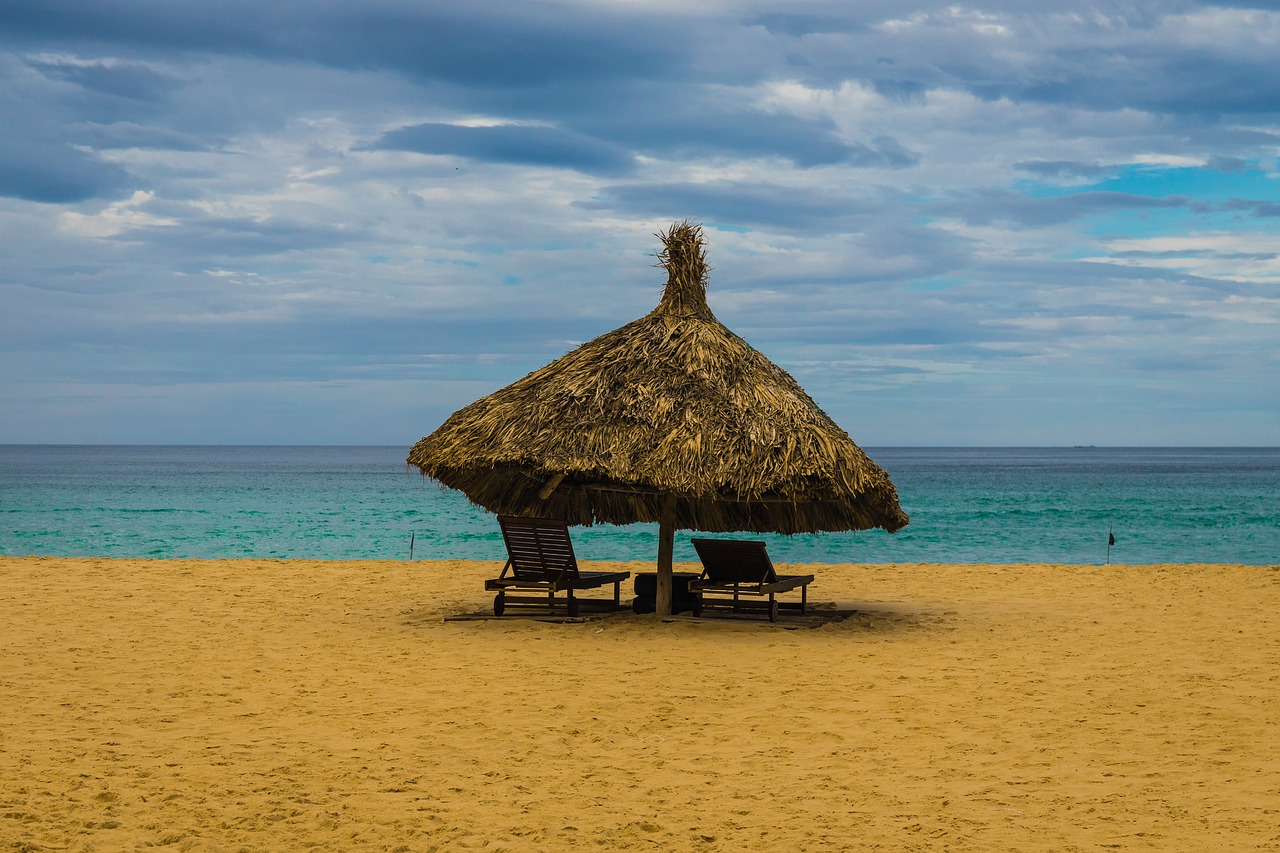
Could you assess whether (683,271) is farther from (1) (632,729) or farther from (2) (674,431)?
(1) (632,729)

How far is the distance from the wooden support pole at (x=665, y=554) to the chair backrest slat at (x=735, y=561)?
355 mm

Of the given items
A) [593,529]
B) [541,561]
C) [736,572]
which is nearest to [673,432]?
[736,572]

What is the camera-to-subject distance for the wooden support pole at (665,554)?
10.5 metres

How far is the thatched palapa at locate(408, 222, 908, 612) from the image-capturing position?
9.62 meters

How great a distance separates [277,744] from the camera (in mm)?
6246

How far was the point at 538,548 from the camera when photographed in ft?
34.4

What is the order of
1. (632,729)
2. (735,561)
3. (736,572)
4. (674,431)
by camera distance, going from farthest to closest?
1. (736,572)
2. (735,561)
3. (674,431)
4. (632,729)

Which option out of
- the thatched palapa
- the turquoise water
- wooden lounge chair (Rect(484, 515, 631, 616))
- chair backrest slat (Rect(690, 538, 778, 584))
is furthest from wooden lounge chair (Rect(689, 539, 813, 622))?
the turquoise water

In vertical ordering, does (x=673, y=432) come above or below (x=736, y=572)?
above

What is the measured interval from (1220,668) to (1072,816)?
4.24m

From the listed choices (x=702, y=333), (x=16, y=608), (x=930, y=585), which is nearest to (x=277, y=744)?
(x=702, y=333)

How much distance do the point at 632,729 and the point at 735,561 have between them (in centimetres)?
387

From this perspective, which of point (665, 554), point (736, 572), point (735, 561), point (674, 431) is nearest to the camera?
point (674, 431)

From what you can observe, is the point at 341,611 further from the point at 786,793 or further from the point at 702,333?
the point at 786,793
